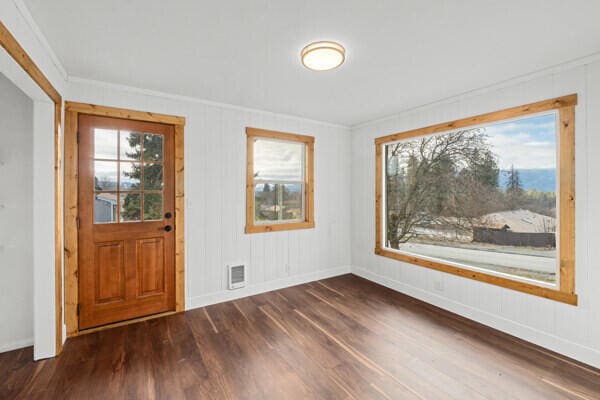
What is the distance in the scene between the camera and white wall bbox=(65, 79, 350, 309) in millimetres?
3184

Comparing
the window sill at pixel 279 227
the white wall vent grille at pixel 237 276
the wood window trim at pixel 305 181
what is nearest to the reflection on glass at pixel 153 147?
the wood window trim at pixel 305 181

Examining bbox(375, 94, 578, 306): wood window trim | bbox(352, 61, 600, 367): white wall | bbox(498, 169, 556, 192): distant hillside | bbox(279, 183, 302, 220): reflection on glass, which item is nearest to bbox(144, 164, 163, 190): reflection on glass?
bbox(279, 183, 302, 220): reflection on glass

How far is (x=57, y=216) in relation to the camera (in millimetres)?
2352

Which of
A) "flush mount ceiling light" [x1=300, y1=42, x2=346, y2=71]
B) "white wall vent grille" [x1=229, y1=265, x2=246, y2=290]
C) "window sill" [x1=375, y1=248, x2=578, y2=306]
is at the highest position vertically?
"flush mount ceiling light" [x1=300, y1=42, x2=346, y2=71]

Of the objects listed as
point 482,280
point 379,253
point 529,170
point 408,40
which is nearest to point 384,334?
point 482,280

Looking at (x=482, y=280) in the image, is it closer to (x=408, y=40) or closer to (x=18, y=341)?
(x=408, y=40)

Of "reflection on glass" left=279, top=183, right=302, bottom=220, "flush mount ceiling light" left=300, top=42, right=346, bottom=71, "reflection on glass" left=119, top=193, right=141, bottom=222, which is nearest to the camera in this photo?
"flush mount ceiling light" left=300, top=42, right=346, bottom=71

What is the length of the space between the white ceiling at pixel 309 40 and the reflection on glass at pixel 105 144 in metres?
0.53

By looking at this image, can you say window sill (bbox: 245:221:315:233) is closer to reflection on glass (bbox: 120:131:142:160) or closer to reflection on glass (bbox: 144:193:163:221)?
reflection on glass (bbox: 144:193:163:221)

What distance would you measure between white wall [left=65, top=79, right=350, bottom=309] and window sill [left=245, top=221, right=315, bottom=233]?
0.08m

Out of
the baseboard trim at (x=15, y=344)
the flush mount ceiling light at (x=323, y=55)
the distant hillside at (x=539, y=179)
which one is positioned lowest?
the baseboard trim at (x=15, y=344)

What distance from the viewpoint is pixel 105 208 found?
2.86m

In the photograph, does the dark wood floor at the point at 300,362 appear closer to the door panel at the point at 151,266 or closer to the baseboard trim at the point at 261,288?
the baseboard trim at the point at 261,288

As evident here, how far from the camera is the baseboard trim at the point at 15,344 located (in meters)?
2.37
